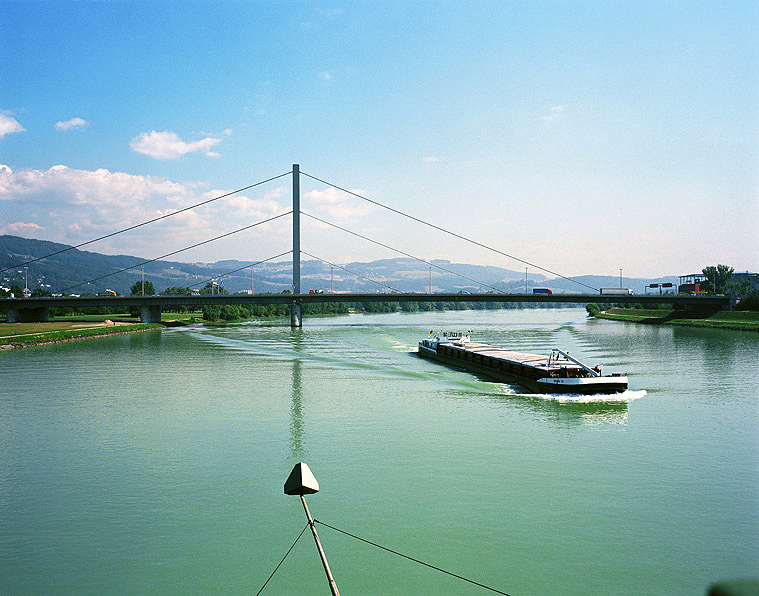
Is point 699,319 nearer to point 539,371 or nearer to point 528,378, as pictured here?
point 528,378

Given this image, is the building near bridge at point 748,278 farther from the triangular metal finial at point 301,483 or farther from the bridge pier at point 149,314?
the triangular metal finial at point 301,483

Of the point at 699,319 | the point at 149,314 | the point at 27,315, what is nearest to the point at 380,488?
the point at 149,314

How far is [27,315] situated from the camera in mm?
67562

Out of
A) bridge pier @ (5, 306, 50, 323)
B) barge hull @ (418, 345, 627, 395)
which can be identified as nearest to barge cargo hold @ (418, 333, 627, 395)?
barge hull @ (418, 345, 627, 395)

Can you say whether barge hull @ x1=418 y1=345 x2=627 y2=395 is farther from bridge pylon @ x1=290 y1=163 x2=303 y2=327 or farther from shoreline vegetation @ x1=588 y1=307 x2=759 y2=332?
shoreline vegetation @ x1=588 y1=307 x2=759 y2=332

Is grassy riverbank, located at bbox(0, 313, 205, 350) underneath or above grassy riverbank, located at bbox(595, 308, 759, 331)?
underneath

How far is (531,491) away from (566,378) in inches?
448

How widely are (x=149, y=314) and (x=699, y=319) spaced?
6877 cm

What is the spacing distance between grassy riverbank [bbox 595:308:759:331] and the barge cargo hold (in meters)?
39.8

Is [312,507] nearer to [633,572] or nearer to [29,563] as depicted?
[29,563]

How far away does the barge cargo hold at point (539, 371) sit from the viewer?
70.2 feet

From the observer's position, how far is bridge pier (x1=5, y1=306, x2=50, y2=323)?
64.5 m

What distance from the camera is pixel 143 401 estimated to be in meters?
21.2

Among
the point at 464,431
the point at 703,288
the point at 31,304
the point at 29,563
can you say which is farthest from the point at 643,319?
the point at 29,563
